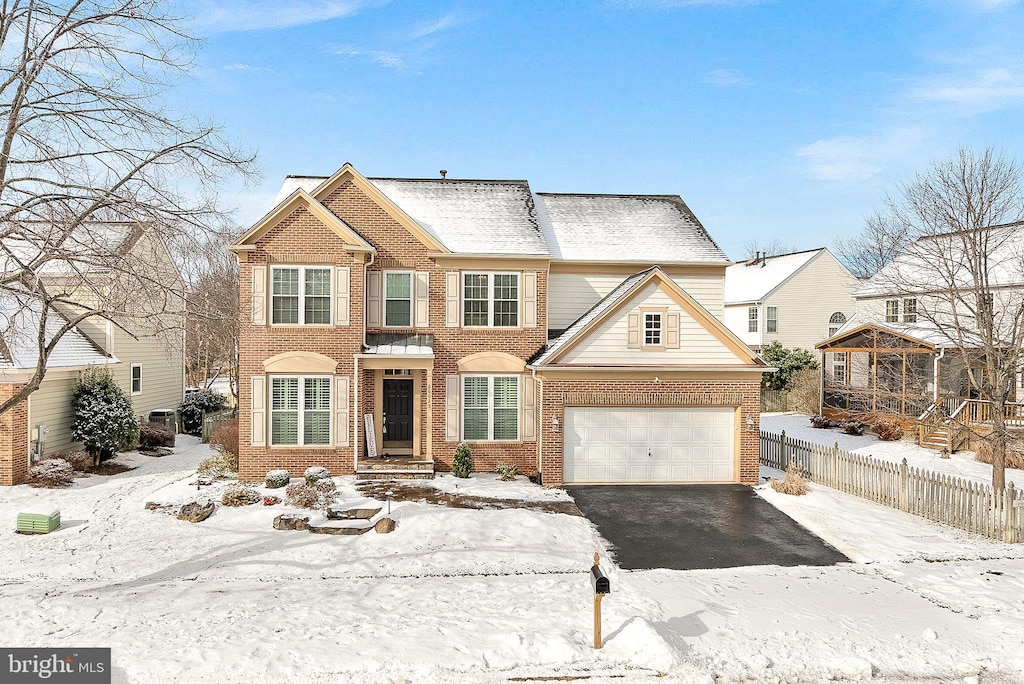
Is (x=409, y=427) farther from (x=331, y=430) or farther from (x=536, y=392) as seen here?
(x=536, y=392)

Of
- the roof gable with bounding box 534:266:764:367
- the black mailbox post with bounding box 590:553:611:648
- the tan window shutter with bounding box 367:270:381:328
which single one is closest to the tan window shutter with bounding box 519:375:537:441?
the roof gable with bounding box 534:266:764:367

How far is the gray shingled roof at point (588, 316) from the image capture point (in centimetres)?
1627

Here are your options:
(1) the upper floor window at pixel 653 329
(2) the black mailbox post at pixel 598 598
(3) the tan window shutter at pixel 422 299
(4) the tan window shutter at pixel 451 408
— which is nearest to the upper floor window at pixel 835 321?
(1) the upper floor window at pixel 653 329

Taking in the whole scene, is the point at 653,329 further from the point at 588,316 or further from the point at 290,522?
the point at 290,522

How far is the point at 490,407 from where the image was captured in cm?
1761

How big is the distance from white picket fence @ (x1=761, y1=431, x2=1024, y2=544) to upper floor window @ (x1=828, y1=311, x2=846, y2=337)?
23.5 meters

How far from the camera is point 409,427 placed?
59.0 feet

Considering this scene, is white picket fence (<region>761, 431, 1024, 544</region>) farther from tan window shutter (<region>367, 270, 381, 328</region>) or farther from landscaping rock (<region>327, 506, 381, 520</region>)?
tan window shutter (<region>367, 270, 381, 328</region>)

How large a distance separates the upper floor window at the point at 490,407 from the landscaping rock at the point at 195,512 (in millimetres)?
7022

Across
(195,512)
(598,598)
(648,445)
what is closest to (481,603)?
(598,598)

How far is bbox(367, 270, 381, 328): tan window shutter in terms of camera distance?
17.5m

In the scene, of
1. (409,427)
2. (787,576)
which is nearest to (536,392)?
(409,427)

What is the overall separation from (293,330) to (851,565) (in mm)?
14578

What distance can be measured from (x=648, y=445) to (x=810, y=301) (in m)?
26.8
